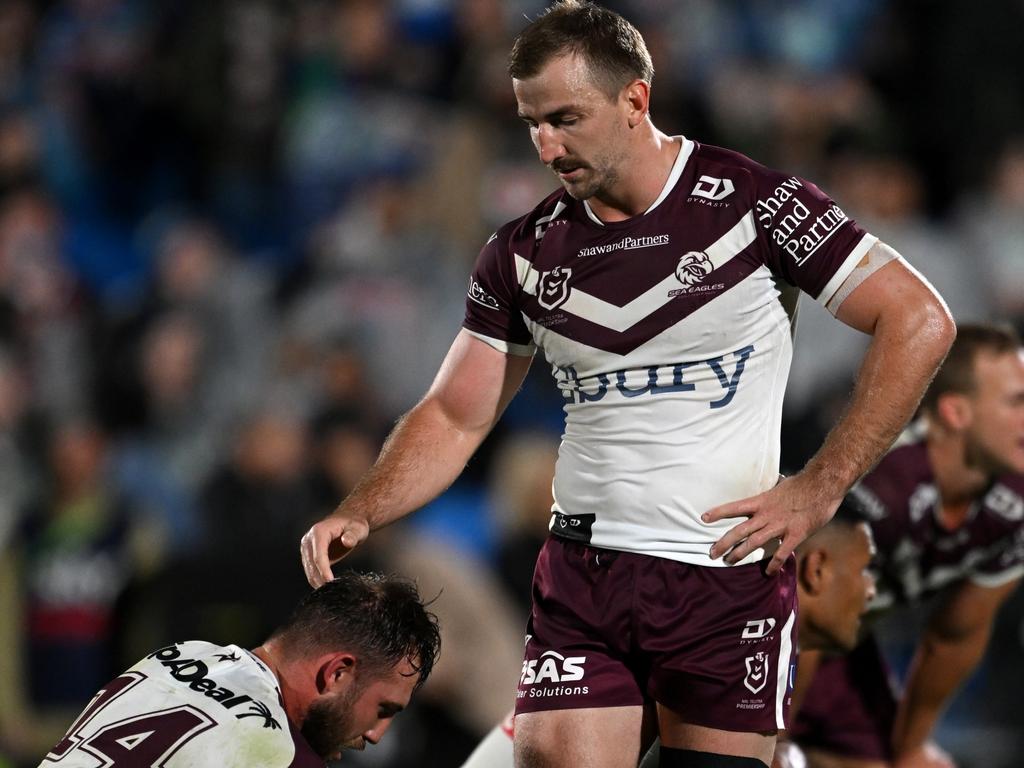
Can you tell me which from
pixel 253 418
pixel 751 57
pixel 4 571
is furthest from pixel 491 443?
pixel 751 57

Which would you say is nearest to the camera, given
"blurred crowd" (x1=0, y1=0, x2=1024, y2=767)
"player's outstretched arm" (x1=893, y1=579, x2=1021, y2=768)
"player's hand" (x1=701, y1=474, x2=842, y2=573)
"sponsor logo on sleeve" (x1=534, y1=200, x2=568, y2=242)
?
"player's hand" (x1=701, y1=474, x2=842, y2=573)

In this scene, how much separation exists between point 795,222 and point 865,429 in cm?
55

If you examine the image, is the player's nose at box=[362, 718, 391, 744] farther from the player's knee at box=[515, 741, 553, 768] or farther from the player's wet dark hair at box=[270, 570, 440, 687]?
the player's knee at box=[515, 741, 553, 768]

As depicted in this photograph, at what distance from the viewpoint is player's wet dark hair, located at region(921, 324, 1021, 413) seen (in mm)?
5727

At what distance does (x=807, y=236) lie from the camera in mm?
4125

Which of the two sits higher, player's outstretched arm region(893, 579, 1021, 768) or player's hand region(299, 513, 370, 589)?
player's hand region(299, 513, 370, 589)

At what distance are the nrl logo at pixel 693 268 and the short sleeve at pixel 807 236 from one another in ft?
0.49

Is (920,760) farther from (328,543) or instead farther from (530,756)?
(328,543)

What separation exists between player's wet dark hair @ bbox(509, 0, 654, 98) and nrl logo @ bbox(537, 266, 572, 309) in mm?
476

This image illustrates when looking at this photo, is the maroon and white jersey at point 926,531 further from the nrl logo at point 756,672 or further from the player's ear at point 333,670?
the player's ear at point 333,670

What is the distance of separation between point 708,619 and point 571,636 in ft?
1.22

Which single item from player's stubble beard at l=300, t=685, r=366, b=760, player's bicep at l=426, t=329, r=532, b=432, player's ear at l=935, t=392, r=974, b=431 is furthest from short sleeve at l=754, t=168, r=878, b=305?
player's ear at l=935, t=392, r=974, b=431

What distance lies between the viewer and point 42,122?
1229 cm

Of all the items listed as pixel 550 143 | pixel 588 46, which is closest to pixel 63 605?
pixel 550 143
